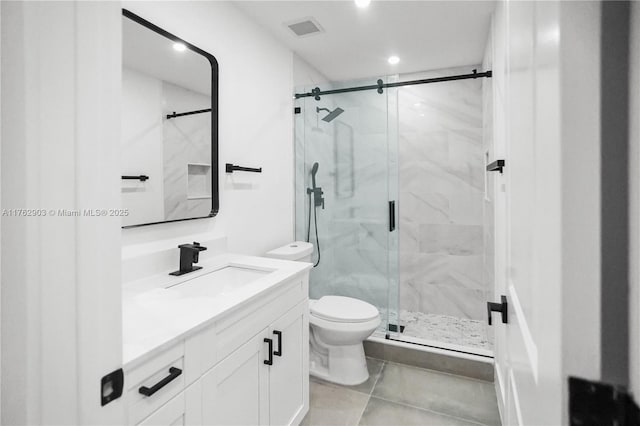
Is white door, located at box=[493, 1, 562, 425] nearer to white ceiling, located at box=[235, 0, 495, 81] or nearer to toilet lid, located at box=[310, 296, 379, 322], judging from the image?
toilet lid, located at box=[310, 296, 379, 322]

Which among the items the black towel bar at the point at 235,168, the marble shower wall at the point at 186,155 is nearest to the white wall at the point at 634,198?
the marble shower wall at the point at 186,155

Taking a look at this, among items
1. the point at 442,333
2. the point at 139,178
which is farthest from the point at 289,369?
the point at 442,333

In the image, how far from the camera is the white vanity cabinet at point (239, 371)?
0.93 metres

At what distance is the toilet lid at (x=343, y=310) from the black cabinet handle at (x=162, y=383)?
1.35 meters

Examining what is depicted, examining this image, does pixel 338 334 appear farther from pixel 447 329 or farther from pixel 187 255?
pixel 447 329

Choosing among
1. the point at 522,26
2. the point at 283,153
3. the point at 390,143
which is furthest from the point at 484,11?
the point at 522,26

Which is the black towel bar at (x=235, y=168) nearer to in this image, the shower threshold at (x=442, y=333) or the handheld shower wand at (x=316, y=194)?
the handheld shower wand at (x=316, y=194)

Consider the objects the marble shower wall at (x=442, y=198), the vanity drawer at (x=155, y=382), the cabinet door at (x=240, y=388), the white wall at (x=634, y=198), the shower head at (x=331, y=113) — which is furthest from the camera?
the marble shower wall at (x=442, y=198)

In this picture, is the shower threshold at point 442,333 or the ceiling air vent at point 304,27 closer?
the ceiling air vent at point 304,27

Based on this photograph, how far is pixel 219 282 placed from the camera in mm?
1681

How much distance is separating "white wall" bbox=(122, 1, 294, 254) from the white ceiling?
0.20 meters

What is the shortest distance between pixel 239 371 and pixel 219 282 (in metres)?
0.51

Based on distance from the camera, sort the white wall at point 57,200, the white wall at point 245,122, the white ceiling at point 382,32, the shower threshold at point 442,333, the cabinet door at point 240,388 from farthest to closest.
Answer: the shower threshold at point 442,333
the white ceiling at point 382,32
the white wall at point 245,122
the cabinet door at point 240,388
the white wall at point 57,200

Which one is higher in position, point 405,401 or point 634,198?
point 634,198
